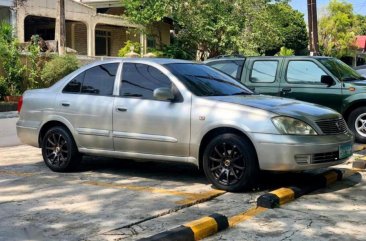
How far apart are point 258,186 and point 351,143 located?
1283mm

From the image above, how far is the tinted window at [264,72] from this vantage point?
36.6 feet

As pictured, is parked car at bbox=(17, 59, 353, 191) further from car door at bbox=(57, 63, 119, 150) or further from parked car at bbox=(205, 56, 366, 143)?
parked car at bbox=(205, 56, 366, 143)

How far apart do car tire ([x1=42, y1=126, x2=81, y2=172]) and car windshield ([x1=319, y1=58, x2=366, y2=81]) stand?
5482mm

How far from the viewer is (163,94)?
22.3 ft

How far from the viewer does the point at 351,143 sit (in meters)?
6.93

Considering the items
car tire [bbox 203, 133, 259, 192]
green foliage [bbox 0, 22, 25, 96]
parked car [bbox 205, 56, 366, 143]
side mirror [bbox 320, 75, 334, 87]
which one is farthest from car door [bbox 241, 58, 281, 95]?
green foliage [bbox 0, 22, 25, 96]

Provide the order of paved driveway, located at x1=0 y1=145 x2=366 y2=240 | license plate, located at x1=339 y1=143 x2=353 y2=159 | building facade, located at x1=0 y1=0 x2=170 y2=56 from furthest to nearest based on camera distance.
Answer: building facade, located at x1=0 y1=0 x2=170 y2=56 < license plate, located at x1=339 y1=143 x2=353 y2=159 < paved driveway, located at x1=0 y1=145 x2=366 y2=240

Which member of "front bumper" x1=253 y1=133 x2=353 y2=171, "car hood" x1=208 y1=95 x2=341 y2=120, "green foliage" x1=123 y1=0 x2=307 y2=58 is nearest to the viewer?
"front bumper" x1=253 y1=133 x2=353 y2=171

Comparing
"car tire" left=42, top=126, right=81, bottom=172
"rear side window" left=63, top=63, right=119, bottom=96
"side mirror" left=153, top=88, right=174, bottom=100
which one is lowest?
"car tire" left=42, top=126, right=81, bottom=172

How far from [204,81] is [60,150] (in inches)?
92.4

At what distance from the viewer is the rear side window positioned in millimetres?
7656

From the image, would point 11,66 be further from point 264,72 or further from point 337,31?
point 337,31

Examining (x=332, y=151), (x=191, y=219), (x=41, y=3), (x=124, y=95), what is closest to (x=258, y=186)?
(x=332, y=151)

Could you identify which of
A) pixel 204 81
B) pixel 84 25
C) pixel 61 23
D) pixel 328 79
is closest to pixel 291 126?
pixel 204 81
